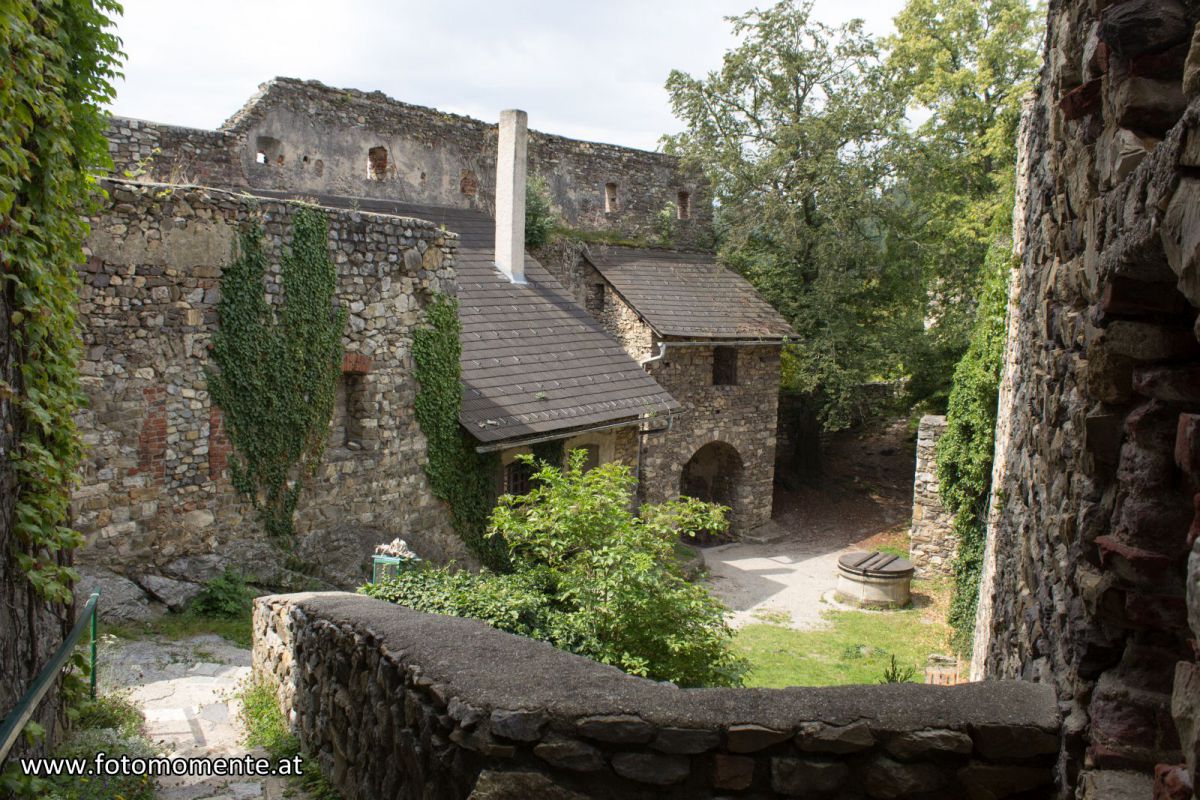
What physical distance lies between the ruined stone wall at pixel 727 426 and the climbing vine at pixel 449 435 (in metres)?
6.00

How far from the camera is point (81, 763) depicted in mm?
4363

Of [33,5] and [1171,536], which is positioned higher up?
[33,5]

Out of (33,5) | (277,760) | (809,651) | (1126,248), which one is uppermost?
(33,5)

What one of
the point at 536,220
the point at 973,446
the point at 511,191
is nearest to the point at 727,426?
the point at 536,220

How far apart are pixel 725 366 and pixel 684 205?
517 cm

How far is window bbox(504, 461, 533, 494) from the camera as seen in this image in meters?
12.3

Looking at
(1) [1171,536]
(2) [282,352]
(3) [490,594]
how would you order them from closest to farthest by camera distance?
(1) [1171,536] → (3) [490,594] → (2) [282,352]

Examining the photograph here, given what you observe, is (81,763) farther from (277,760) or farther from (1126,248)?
(1126,248)

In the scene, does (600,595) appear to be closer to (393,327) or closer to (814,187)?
(393,327)

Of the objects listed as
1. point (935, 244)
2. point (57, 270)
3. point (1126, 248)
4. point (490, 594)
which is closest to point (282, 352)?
point (490, 594)

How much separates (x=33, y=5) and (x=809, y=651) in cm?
1068

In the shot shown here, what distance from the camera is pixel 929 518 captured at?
1553 centimetres

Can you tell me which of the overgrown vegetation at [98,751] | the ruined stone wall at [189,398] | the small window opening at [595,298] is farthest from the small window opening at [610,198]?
the overgrown vegetation at [98,751]

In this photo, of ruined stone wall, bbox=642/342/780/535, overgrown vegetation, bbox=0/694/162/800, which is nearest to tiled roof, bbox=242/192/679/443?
ruined stone wall, bbox=642/342/780/535
